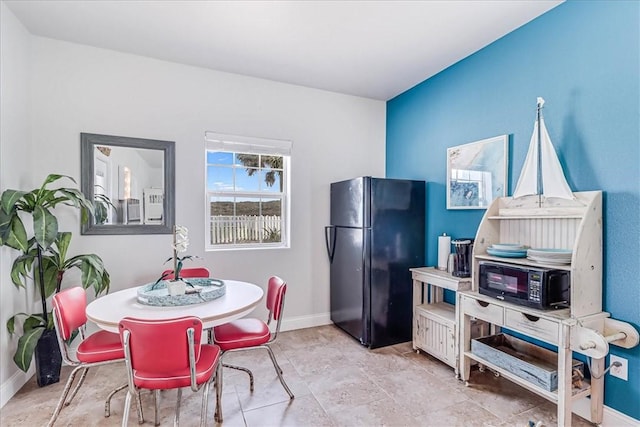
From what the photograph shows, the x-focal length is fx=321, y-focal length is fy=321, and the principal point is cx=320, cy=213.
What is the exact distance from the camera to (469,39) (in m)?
2.67

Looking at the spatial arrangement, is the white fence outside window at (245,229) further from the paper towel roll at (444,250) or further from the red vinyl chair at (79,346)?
the paper towel roll at (444,250)

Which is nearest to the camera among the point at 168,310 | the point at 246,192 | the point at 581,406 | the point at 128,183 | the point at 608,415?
the point at 168,310

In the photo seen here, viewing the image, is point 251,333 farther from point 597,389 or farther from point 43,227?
point 597,389

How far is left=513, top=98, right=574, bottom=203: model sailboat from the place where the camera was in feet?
6.85

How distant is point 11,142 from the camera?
2.37 m

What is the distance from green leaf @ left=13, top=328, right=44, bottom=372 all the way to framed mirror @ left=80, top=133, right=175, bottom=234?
0.88 metres

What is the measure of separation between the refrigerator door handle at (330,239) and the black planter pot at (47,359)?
101 inches

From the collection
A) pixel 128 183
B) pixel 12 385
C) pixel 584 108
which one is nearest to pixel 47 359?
pixel 12 385

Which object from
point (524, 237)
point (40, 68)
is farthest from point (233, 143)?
point (524, 237)

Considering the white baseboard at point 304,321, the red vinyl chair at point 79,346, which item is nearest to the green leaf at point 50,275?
the red vinyl chair at point 79,346

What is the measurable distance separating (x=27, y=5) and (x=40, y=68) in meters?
0.55

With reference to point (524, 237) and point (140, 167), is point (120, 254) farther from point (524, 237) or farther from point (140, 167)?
point (524, 237)

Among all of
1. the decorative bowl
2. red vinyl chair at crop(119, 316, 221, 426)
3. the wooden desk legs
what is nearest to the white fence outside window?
the decorative bowl

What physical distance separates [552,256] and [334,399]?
173 cm
